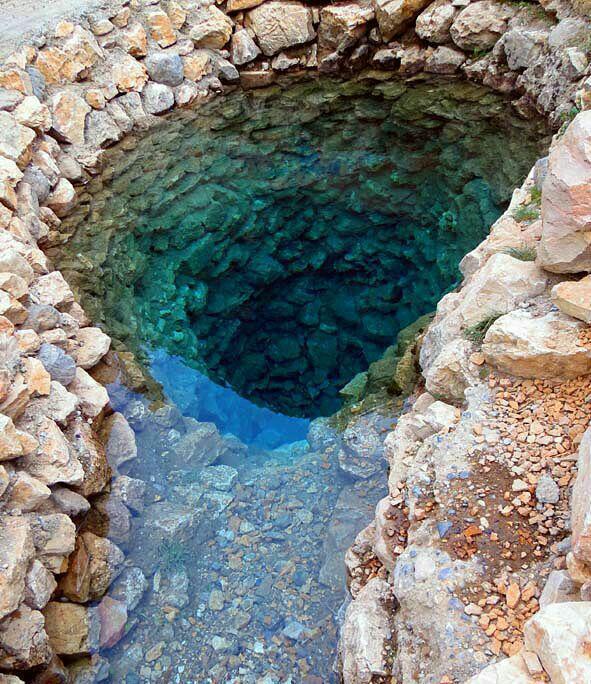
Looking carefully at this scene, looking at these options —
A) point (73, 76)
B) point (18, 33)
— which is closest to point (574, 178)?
point (73, 76)

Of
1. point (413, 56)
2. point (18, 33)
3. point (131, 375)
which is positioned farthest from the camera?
point (413, 56)

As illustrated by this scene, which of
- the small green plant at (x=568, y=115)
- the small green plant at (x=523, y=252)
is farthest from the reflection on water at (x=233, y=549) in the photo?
the small green plant at (x=568, y=115)

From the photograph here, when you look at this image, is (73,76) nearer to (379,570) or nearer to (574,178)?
(574,178)

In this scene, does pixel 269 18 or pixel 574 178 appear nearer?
pixel 574 178

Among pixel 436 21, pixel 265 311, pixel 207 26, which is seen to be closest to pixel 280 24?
pixel 207 26

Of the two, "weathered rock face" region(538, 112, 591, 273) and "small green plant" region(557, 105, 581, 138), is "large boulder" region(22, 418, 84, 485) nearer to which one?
"weathered rock face" region(538, 112, 591, 273)

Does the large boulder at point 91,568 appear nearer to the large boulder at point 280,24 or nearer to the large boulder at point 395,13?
the large boulder at point 280,24

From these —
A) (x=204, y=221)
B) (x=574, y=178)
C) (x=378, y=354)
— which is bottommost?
(x=378, y=354)
